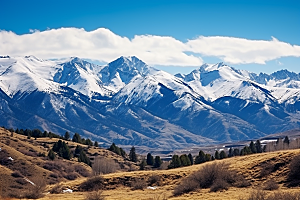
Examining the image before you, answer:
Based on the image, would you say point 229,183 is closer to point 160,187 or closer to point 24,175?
point 160,187

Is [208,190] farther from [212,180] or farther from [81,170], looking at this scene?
[81,170]

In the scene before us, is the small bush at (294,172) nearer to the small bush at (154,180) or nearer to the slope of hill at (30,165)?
the small bush at (154,180)

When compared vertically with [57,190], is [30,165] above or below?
below

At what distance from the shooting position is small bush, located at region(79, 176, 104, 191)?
236 ft

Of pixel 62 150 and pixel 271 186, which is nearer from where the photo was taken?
pixel 271 186

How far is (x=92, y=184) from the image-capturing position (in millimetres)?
72625

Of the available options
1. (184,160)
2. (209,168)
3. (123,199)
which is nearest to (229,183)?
(209,168)

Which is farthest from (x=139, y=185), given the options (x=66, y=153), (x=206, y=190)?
(x=66, y=153)

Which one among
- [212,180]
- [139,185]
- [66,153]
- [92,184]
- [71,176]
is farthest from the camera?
→ [66,153]

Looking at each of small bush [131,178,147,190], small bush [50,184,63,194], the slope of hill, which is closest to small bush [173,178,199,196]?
small bush [131,178,147,190]

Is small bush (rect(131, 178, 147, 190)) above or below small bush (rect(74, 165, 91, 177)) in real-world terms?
above

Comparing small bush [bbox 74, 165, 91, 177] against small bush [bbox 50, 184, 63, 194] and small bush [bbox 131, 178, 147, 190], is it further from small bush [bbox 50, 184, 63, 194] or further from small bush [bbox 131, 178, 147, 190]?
small bush [bbox 131, 178, 147, 190]

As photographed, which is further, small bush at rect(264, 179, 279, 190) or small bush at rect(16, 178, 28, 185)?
small bush at rect(16, 178, 28, 185)

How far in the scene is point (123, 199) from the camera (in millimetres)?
56156
